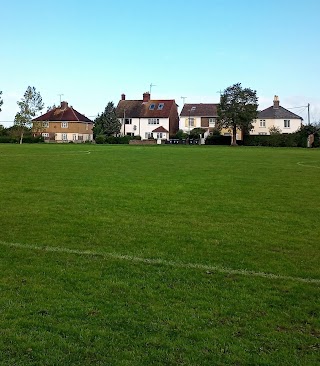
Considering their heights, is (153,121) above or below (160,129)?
above

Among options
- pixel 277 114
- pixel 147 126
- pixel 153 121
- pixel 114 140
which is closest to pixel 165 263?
pixel 114 140

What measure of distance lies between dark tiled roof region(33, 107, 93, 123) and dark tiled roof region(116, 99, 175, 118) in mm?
9137

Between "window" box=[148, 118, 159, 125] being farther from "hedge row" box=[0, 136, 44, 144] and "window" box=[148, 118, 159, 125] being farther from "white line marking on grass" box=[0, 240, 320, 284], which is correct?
"white line marking on grass" box=[0, 240, 320, 284]

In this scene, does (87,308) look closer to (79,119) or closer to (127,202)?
(127,202)

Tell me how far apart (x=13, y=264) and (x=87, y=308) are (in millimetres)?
2121

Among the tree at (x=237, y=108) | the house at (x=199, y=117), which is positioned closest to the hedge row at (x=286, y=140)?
the tree at (x=237, y=108)

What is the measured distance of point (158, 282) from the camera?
6195 mm

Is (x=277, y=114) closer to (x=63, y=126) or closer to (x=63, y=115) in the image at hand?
(x=63, y=126)

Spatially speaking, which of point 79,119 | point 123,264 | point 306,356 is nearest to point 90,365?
point 306,356

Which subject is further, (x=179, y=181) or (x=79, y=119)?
(x=79, y=119)

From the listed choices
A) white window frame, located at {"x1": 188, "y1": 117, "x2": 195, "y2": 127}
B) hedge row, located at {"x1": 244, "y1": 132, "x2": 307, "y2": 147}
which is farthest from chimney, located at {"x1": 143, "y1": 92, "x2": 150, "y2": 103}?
hedge row, located at {"x1": 244, "y1": 132, "x2": 307, "y2": 147}

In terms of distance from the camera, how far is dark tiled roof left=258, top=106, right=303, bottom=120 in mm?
90812

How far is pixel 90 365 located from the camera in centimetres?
398

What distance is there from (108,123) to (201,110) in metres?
19.4
